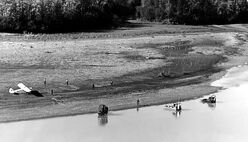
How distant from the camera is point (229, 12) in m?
144

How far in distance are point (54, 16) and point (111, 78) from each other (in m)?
42.3

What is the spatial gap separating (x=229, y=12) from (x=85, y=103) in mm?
99410

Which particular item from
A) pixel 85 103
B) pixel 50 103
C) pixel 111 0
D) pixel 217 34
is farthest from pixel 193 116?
pixel 111 0

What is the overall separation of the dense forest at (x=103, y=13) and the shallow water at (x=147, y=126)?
165 feet

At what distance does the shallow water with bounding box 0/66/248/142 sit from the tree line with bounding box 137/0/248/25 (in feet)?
264

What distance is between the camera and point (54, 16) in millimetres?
101500

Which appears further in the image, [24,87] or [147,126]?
[24,87]

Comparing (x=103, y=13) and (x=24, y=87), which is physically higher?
(x=103, y=13)

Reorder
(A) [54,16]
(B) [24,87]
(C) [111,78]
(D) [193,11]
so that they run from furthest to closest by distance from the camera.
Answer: (D) [193,11] → (A) [54,16] → (C) [111,78] → (B) [24,87]

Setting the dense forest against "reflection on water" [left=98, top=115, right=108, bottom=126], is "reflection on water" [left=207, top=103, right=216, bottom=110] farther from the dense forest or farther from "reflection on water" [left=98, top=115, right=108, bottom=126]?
the dense forest

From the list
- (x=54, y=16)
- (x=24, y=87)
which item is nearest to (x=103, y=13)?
(x=54, y=16)

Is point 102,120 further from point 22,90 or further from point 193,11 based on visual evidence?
point 193,11

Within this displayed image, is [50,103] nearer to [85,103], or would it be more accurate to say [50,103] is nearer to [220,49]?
[85,103]

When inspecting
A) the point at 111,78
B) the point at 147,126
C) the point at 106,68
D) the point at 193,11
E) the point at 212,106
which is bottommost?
the point at 147,126
